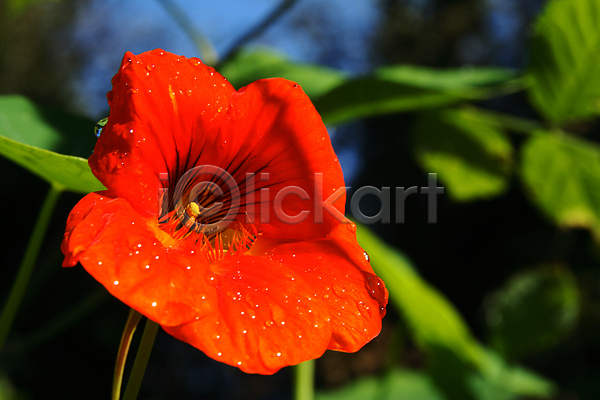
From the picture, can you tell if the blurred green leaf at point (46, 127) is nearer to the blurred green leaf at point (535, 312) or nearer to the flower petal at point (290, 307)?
the flower petal at point (290, 307)

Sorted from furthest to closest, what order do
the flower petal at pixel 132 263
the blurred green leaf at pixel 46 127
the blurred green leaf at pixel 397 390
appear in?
1. the blurred green leaf at pixel 397 390
2. the blurred green leaf at pixel 46 127
3. the flower petal at pixel 132 263

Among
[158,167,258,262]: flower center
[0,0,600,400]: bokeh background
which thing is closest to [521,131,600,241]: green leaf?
[0,0,600,400]: bokeh background

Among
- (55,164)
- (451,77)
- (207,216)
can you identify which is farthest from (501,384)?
(55,164)

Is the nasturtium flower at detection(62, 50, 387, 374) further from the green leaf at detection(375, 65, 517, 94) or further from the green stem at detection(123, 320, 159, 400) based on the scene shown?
the green leaf at detection(375, 65, 517, 94)

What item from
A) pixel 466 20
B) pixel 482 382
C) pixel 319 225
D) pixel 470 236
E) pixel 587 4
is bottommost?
pixel 470 236

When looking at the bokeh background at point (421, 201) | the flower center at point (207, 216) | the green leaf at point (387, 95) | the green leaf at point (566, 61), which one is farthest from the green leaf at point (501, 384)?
the flower center at point (207, 216)

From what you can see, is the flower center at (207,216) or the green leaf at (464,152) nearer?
the flower center at (207,216)

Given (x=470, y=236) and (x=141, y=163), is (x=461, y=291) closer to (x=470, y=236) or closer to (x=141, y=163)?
(x=470, y=236)

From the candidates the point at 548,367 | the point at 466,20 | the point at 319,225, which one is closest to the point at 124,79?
the point at 319,225
